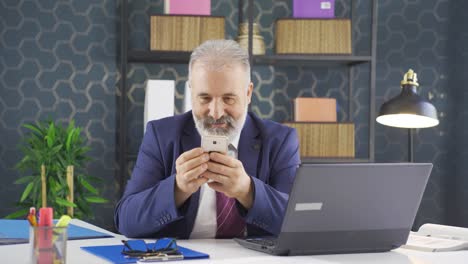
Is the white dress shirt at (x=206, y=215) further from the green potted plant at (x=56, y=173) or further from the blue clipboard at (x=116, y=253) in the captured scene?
the green potted plant at (x=56, y=173)

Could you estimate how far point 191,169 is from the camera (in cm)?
208

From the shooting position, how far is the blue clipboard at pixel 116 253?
174 centimetres

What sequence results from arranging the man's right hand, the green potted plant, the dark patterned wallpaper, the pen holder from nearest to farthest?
the pen holder, the man's right hand, the green potted plant, the dark patterned wallpaper

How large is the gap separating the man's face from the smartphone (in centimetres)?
38

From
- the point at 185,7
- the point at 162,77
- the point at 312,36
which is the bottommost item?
the point at 162,77

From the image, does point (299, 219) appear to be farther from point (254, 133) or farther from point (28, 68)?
point (28, 68)

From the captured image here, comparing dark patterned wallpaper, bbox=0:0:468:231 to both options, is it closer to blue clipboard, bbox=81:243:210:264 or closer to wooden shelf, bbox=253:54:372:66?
wooden shelf, bbox=253:54:372:66

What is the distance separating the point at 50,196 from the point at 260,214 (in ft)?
6.30

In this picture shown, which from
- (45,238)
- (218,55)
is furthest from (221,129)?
(45,238)

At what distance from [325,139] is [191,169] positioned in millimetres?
2136

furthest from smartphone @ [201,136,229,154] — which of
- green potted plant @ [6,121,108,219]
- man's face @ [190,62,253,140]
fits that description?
green potted plant @ [6,121,108,219]

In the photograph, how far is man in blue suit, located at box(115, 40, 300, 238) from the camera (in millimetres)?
2197

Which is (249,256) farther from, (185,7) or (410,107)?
(185,7)

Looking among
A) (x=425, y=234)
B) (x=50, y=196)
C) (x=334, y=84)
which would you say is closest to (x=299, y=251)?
(x=425, y=234)
